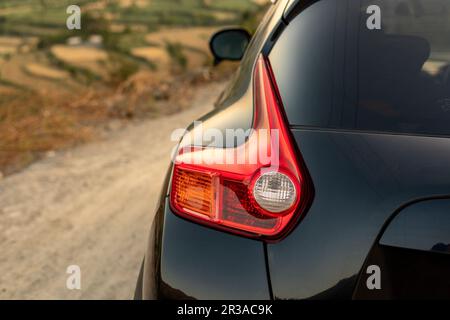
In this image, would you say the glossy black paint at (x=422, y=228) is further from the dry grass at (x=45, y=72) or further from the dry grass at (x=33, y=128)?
the dry grass at (x=45, y=72)

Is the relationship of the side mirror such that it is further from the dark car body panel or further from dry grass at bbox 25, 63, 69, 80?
dry grass at bbox 25, 63, 69, 80

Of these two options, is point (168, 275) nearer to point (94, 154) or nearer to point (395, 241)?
point (395, 241)

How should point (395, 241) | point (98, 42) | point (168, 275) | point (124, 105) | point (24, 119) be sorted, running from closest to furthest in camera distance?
1. point (395, 241)
2. point (168, 275)
3. point (24, 119)
4. point (124, 105)
5. point (98, 42)

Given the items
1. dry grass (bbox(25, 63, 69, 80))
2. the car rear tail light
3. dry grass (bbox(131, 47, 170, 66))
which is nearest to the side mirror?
the car rear tail light

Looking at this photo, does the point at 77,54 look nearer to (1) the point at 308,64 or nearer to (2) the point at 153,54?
(2) the point at 153,54

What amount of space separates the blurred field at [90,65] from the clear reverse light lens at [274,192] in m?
4.13

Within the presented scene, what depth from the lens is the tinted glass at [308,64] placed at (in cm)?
184

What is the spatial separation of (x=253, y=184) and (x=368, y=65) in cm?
55

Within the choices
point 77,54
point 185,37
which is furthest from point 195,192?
point 185,37

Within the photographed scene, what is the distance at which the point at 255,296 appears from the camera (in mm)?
1656

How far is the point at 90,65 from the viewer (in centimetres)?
908
